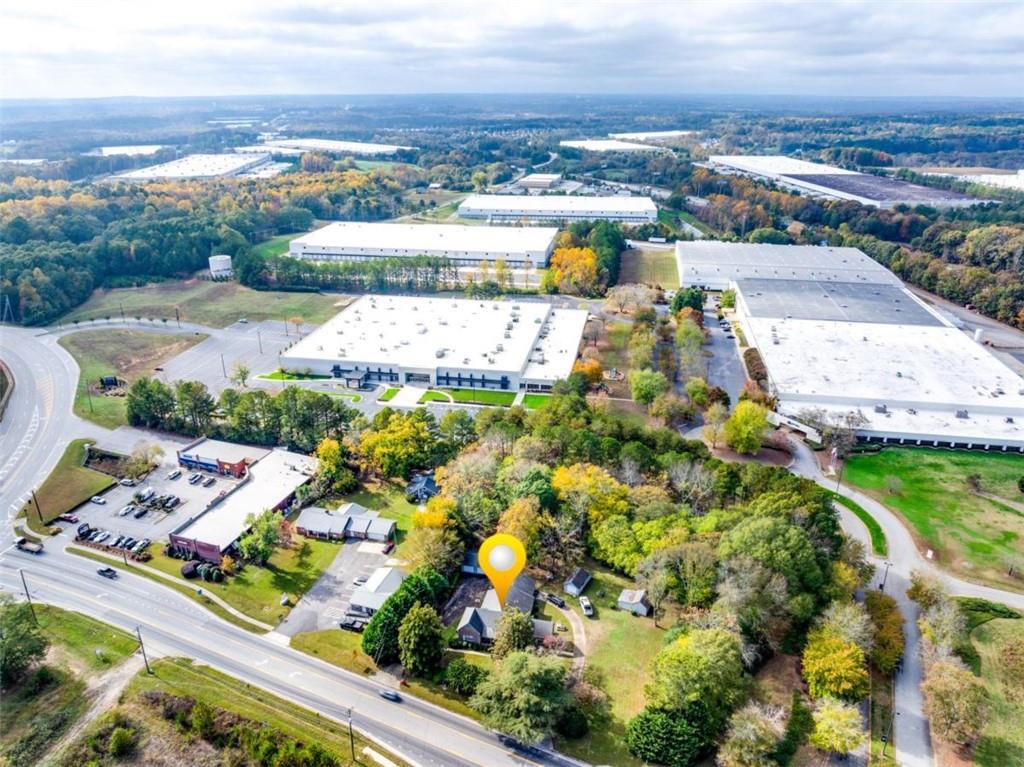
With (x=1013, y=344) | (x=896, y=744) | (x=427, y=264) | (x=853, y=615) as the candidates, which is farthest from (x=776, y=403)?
(x=427, y=264)

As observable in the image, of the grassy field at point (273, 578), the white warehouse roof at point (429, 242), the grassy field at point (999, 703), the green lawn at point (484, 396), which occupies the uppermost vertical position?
the white warehouse roof at point (429, 242)

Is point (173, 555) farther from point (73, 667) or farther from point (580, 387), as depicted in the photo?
point (580, 387)

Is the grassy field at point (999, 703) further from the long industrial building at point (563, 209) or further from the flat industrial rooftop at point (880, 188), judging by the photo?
the flat industrial rooftop at point (880, 188)

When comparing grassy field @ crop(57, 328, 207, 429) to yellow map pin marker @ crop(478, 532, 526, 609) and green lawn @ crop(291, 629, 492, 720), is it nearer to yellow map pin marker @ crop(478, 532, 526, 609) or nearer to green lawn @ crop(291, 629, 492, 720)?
green lawn @ crop(291, 629, 492, 720)

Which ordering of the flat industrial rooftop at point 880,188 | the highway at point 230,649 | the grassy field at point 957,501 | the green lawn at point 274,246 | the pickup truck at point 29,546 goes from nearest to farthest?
1. the highway at point 230,649
2. the pickup truck at point 29,546
3. the grassy field at point 957,501
4. the green lawn at point 274,246
5. the flat industrial rooftop at point 880,188

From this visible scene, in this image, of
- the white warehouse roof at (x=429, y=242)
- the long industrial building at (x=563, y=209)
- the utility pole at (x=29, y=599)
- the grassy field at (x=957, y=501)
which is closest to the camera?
the utility pole at (x=29, y=599)

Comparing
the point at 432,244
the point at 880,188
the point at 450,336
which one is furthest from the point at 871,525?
the point at 880,188

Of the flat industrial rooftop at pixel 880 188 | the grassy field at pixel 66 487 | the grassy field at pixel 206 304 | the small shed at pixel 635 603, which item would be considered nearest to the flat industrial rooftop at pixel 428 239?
the grassy field at pixel 206 304
